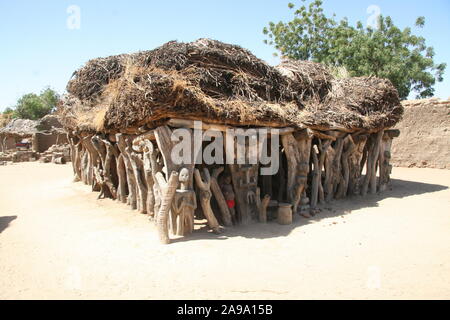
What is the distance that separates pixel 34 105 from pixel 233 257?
36618 mm

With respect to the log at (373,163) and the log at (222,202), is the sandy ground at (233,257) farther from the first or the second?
the log at (373,163)

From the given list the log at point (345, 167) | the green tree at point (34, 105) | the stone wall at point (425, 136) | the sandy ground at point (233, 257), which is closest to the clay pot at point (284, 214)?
the sandy ground at point (233, 257)

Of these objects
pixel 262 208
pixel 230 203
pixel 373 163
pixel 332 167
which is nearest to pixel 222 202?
pixel 230 203

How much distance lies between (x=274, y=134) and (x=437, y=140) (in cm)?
1025

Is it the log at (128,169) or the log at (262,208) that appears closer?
the log at (262,208)

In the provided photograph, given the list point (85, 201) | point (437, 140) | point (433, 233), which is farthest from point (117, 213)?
point (437, 140)

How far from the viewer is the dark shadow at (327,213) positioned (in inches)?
228

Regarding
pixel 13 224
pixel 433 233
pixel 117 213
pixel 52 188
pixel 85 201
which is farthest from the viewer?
pixel 52 188

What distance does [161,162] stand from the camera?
6262mm

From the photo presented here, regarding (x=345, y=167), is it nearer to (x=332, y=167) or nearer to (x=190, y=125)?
(x=332, y=167)

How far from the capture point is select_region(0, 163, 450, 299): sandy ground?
12.6 feet

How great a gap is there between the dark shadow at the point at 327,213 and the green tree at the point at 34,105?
33.4 meters

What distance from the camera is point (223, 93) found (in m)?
6.70
